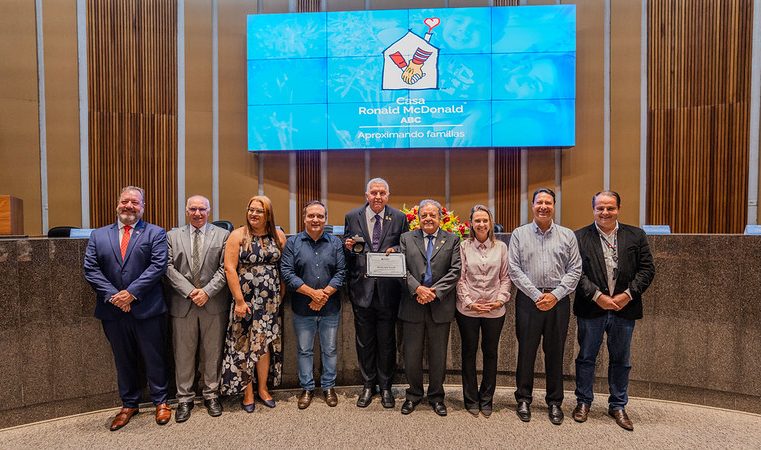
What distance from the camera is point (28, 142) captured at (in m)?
5.38

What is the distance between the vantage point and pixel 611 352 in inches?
106

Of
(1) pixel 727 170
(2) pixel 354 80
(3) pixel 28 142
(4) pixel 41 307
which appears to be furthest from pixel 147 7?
(1) pixel 727 170

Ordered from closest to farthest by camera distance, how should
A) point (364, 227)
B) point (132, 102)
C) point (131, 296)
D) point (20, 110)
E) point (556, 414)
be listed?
point (131, 296), point (556, 414), point (364, 227), point (20, 110), point (132, 102)

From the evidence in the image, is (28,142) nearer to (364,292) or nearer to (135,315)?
(135,315)

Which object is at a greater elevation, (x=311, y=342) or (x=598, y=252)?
(x=598, y=252)

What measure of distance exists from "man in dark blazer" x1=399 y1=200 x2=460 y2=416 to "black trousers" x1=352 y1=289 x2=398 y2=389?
0.11m

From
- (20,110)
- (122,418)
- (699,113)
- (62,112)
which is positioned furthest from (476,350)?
(20,110)

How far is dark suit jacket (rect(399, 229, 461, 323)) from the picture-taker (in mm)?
2668

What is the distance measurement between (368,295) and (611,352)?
169 centimetres

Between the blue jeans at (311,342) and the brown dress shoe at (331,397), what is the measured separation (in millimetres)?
35

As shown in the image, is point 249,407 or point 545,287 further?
point 249,407

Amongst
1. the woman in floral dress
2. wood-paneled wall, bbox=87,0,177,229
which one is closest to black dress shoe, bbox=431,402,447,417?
the woman in floral dress

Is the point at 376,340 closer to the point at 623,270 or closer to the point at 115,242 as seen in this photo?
the point at 623,270

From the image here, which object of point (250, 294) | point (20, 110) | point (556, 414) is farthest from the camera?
point (20, 110)
